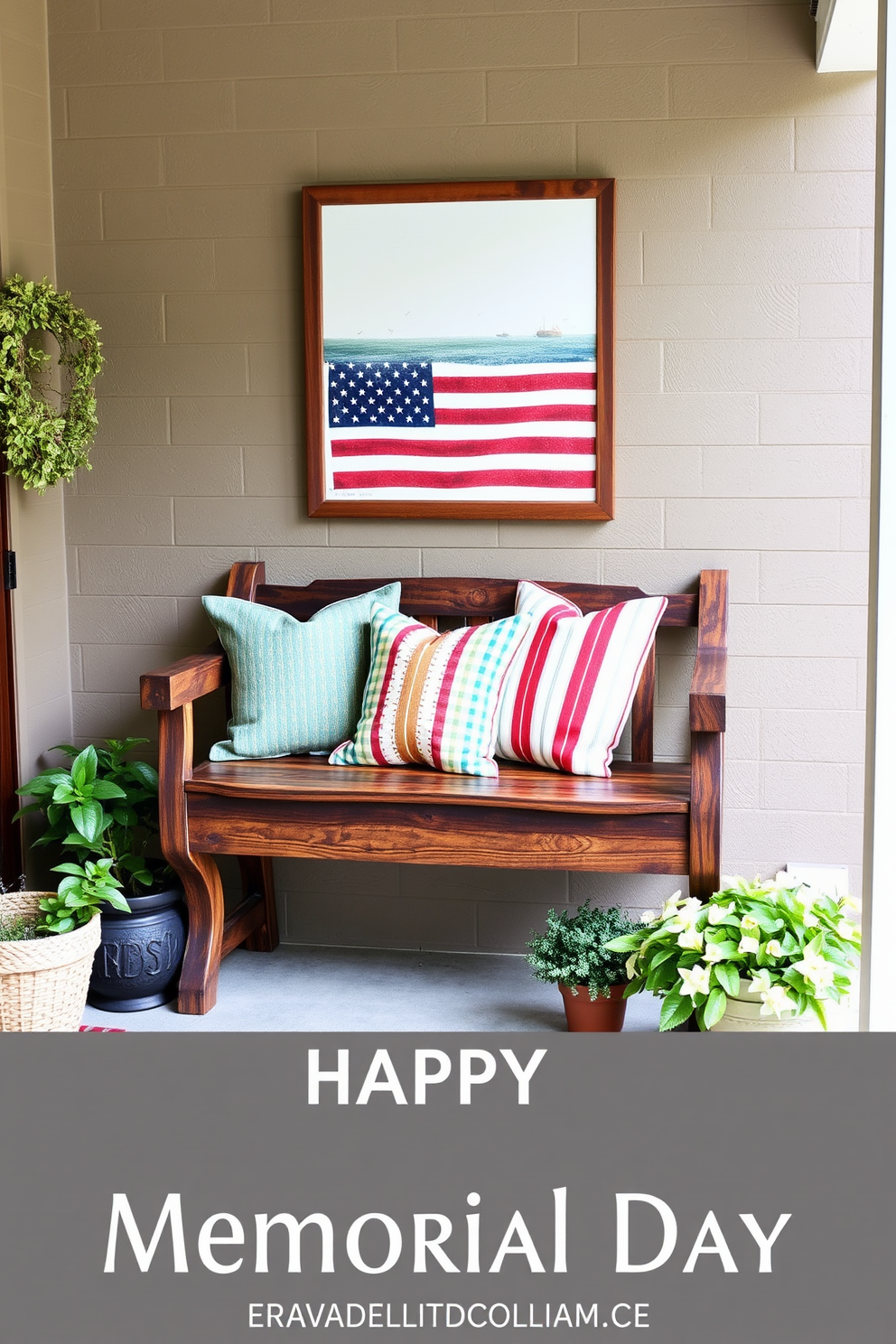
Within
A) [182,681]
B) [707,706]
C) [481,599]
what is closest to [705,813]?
[707,706]

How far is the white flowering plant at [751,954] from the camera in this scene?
2570 mm

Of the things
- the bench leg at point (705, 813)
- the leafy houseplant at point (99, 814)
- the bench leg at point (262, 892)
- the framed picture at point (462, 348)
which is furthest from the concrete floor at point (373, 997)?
the framed picture at point (462, 348)

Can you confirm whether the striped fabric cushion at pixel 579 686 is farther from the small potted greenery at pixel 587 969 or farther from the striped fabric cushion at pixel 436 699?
the small potted greenery at pixel 587 969

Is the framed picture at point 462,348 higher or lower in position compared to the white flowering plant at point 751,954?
higher

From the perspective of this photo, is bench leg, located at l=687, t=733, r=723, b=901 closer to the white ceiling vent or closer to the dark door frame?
the white ceiling vent

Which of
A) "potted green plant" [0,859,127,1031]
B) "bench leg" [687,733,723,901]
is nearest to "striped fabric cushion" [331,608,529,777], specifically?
"bench leg" [687,733,723,901]

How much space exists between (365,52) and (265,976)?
2.44 m

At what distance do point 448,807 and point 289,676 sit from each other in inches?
23.4

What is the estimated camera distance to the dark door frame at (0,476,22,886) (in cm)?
352

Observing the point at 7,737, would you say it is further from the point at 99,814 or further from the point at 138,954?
the point at 138,954

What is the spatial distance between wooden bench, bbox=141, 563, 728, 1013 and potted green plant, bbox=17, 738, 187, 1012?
0.07 m

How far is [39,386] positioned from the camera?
3.64 metres

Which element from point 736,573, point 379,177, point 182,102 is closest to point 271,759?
point 736,573

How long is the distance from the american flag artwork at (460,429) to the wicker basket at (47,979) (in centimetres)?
139
